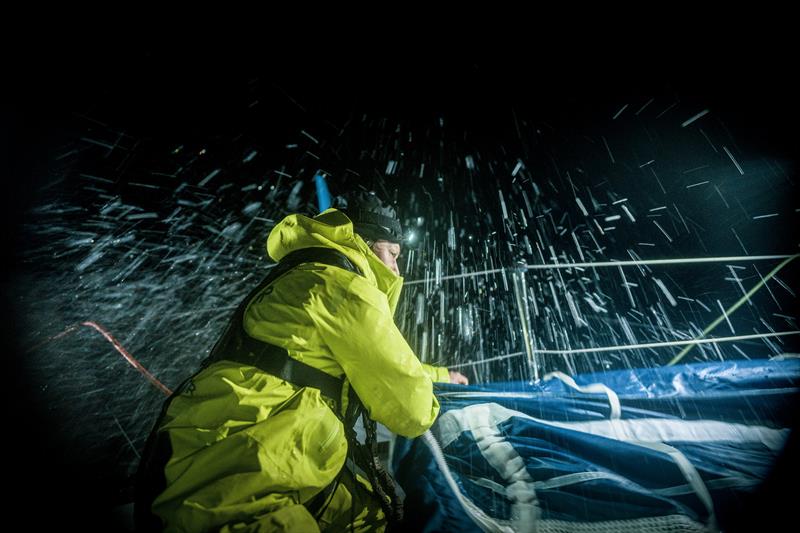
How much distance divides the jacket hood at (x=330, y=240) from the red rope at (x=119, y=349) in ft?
36.7

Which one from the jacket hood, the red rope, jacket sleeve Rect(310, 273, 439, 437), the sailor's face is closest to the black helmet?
the sailor's face

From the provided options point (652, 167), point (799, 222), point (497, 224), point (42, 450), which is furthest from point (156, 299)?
point (652, 167)

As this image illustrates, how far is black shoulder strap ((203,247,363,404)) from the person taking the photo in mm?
1351

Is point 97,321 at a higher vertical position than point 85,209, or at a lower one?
lower

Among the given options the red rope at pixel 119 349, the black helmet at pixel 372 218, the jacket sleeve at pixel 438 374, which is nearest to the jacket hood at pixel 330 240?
the black helmet at pixel 372 218

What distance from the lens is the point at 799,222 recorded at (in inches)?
557

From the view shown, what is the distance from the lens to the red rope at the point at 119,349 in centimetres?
1060

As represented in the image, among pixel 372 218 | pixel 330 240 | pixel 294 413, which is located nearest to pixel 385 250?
pixel 372 218

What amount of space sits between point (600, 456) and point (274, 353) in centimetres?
151

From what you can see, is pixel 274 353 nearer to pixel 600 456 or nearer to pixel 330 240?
pixel 330 240

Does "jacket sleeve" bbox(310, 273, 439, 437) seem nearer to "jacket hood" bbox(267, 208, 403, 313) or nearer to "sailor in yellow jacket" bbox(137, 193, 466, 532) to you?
"sailor in yellow jacket" bbox(137, 193, 466, 532)

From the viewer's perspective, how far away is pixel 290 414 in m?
1.18

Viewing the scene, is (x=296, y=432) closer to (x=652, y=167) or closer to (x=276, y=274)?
(x=276, y=274)

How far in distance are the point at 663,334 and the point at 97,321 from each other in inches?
1330
